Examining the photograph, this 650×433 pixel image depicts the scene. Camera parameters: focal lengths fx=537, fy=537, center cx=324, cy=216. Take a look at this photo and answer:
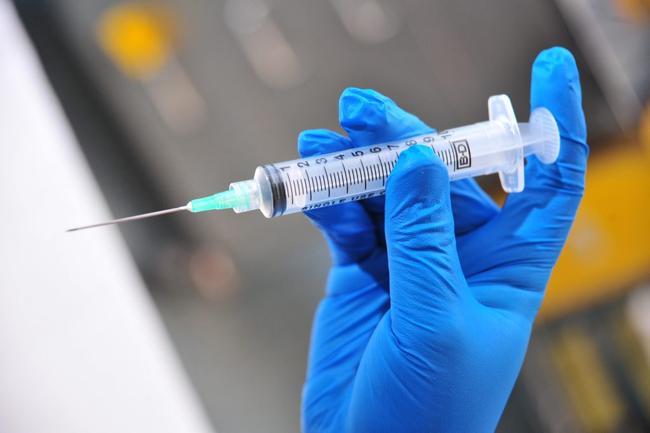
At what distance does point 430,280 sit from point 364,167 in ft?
0.72

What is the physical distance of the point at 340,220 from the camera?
3.44 feet

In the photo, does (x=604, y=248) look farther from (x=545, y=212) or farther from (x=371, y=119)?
(x=371, y=119)

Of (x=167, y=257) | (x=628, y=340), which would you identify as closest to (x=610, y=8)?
(x=628, y=340)

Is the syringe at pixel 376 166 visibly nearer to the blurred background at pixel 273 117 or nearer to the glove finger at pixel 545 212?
the glove finger at pixel 545 212

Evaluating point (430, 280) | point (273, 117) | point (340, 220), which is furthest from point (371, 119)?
point (273, 117)

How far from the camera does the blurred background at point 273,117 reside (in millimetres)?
2047

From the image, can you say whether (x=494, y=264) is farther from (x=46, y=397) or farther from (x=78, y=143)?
(x=78, y=143)

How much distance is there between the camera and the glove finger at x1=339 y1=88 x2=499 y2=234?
96cm

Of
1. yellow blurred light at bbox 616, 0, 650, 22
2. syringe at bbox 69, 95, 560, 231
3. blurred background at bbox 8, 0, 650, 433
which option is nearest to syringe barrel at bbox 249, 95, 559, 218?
syringe at bbox 69, 95, 560, 231

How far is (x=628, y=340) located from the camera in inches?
76.5

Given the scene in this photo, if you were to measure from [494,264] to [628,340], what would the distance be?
1.27m

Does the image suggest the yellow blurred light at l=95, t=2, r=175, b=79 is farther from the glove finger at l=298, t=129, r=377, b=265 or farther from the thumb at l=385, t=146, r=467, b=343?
Answer: the thumb at l=385, t=146, r=467, b=343

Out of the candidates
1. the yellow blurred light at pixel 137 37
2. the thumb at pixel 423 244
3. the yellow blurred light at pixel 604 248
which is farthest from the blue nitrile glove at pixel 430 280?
the yellow blurred light at pixel 137 37

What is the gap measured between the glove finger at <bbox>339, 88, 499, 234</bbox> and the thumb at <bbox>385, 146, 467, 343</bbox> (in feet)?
0.43
